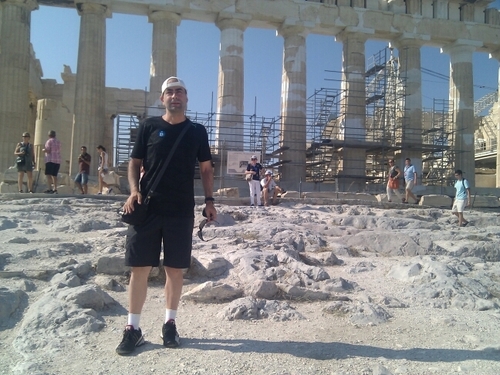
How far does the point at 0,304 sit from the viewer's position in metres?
3.54

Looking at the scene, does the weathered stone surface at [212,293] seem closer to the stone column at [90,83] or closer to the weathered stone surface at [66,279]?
the weathered stone surface at [66,279]

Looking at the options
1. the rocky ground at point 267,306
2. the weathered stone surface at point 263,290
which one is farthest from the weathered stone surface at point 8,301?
the weathered stone surface at point 263,290

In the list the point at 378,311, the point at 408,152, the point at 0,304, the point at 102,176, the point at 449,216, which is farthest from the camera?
the point at 408,152

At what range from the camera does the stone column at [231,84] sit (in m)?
20.1

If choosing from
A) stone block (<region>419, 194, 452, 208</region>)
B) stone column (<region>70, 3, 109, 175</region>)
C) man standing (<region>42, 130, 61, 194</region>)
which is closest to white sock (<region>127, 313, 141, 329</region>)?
man standing (<region>42, 130, 61, 194</region>)

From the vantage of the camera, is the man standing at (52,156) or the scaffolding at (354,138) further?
the scaffolding at (354,138)

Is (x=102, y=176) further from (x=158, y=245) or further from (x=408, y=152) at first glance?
(x=408, y=152)

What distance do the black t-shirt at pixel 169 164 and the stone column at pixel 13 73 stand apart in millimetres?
17320

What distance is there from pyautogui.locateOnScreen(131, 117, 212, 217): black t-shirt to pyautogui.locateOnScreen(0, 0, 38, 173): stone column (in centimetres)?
1732

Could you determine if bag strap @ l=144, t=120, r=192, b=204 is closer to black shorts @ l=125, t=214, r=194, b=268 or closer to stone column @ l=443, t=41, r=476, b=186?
black shorts @ l=125, t=214, r=194, b=268

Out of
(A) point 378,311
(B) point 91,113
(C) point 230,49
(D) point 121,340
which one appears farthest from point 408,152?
(D) point 121,340

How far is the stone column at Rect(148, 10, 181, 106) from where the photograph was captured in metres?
19.7

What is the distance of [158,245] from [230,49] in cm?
1834

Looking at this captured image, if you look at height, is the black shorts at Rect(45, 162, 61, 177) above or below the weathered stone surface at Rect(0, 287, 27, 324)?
above
